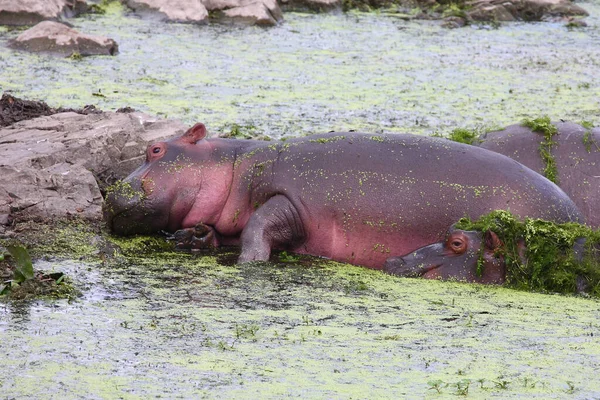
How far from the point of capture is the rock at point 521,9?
17.0 meters

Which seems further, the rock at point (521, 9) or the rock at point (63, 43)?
the rock at point (521, 9)

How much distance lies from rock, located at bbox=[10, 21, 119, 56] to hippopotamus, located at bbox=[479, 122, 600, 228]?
635 centimetres

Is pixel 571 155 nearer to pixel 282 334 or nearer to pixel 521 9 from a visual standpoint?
pixel 282 334

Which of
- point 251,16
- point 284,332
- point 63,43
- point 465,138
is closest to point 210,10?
point 251,16

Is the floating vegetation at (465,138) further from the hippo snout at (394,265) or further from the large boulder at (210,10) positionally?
the large boulder at (210,10)

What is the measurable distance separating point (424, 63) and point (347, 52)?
1.11 meters

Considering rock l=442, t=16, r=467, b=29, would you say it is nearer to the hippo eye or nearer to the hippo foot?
the hippo foot

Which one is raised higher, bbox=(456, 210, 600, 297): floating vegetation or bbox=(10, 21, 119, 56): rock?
bbox=(456, 210, 600, 297): floating vegetation

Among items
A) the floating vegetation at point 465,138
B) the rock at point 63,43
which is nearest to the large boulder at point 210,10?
the rock at point 63,43

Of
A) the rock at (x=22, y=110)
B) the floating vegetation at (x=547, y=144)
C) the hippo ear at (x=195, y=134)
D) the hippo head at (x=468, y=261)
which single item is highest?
the floating vegetation at (x=547, y=144)

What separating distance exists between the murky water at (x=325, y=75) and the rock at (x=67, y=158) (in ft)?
4.85

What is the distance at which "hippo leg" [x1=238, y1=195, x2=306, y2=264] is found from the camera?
19.4ft

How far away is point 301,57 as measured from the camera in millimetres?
12844

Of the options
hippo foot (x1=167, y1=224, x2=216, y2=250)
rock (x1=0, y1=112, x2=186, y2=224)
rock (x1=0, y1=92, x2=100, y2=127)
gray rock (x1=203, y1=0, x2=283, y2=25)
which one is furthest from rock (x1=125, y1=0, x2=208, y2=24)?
hippo foot (x1=167, y1=224, x2=216, y2=250)
